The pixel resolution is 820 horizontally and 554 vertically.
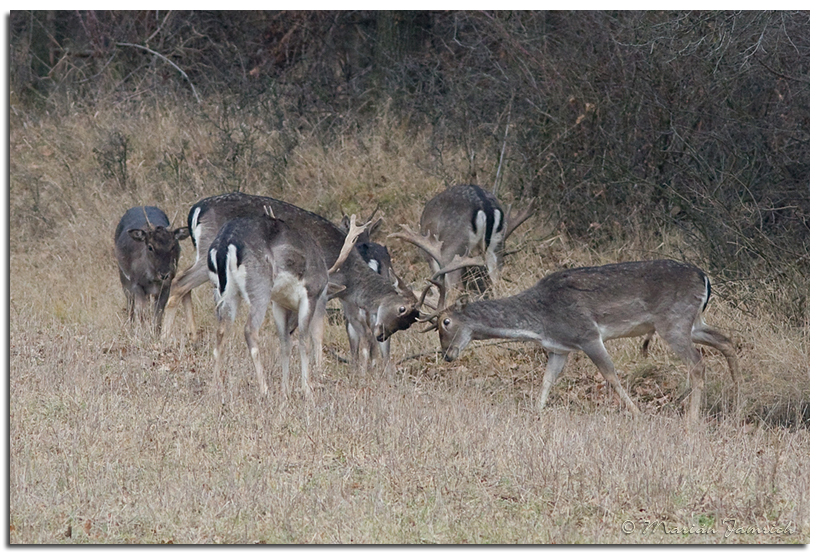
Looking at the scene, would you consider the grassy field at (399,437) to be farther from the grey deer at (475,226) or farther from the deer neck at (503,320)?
the deer neck at (503,320)

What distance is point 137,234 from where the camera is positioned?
1055 centimetres

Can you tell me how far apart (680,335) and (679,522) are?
3.24m

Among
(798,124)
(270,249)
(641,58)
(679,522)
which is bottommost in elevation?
(679,522)

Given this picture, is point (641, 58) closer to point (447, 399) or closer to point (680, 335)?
point (680, 335)

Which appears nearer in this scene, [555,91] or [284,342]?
[284,342]

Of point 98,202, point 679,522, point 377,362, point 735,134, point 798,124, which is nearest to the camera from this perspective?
point 679,522

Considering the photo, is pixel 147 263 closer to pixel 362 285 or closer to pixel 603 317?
pixel 362 285

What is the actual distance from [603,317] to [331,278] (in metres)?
2.42

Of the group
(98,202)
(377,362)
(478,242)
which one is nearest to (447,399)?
(377,362)

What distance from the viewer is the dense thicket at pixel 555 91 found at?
1078 centimetres

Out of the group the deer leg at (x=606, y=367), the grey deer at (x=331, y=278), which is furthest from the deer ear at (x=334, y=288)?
the deer leg at (x=606, y=367)

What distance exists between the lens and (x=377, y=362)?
943cm

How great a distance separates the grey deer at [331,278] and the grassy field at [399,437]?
0.46 meters

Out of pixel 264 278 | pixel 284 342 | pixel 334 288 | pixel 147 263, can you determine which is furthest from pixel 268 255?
pixel 147 263
